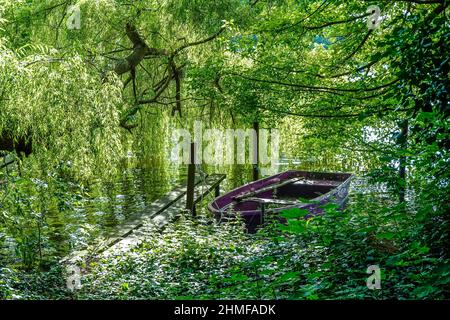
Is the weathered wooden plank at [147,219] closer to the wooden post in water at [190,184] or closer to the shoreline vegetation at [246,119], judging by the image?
the wooden post in water at [190,184]

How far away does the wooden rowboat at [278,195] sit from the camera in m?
9.74

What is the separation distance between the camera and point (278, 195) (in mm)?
13000

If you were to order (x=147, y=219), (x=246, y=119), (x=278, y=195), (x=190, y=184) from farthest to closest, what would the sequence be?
(x=278, y=195) < (x=190, y=184) < (x=147, y=219) < (x=246, y=119)

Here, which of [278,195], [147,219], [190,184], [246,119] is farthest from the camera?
[278,195]

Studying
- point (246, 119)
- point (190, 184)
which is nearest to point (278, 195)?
point (190, 184)

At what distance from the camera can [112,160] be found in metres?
6.63

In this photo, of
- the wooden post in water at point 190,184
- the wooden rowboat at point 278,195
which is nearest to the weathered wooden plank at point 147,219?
the wooden post in water at point 190,184

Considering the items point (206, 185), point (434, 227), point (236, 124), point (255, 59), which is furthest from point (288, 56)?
point (206, 185)

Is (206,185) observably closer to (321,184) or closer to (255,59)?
(321,184)

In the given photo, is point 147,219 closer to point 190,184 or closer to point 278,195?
point 190,184

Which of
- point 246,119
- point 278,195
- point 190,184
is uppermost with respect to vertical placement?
point 246,119

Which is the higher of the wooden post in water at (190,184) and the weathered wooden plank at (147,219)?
the wooden post in water at (190,184)

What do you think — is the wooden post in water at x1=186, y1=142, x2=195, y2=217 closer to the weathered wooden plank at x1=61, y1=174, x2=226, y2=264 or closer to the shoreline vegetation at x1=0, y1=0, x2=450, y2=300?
the weathered wooden plank at x1=61, y1=174, x2=226, y2=264

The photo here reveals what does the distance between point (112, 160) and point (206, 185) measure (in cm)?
743
